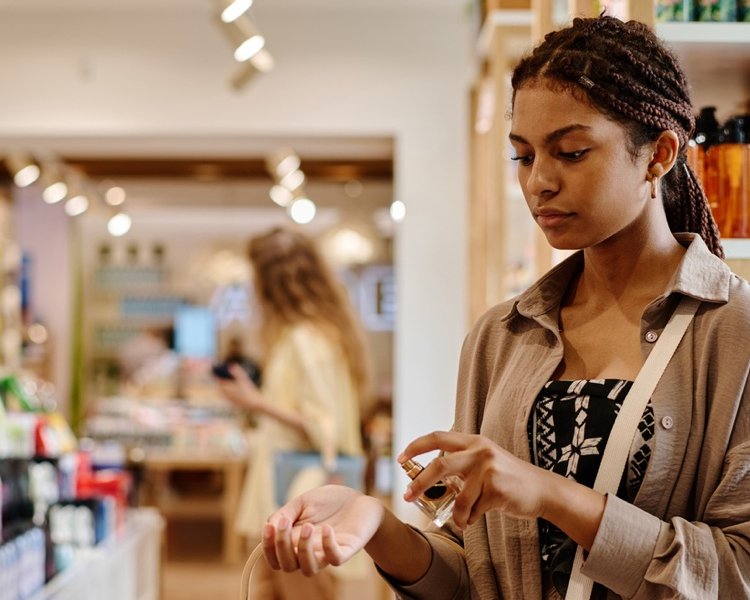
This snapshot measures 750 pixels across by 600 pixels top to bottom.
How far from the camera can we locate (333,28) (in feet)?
17.2

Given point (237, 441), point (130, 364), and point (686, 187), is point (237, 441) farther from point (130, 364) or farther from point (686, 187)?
point (686, 187)

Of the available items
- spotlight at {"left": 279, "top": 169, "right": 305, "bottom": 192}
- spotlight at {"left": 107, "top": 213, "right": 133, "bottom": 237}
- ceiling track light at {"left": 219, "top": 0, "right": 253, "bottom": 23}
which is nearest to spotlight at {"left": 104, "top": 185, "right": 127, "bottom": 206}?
spotlight at {"left": 107, "top": 213, "right": 133, "bottom": 237}

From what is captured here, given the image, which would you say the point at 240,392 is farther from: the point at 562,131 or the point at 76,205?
the point at 76,205

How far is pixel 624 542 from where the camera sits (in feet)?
3.36

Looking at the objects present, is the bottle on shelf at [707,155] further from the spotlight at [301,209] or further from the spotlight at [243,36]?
the spotlight at [301,209]

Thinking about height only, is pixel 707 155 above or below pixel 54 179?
below

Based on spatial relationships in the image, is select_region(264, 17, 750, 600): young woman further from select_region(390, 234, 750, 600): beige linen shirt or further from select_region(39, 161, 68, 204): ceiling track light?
select_region(39, 161, 68, 204): ceiling track light

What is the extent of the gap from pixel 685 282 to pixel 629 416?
160 millimetres

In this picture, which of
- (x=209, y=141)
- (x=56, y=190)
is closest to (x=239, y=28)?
(x=209, y=141)

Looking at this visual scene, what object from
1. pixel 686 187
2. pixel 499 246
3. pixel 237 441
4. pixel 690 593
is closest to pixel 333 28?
pixel 499 246

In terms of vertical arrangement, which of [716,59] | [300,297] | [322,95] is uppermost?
[322,95]

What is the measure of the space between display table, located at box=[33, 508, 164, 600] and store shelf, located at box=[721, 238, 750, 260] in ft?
7.46

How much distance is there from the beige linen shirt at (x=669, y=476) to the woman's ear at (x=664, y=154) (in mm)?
92

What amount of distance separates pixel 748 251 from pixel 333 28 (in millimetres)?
3893
